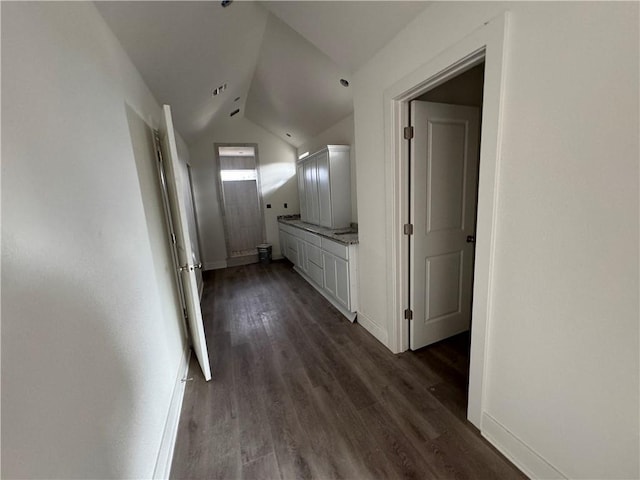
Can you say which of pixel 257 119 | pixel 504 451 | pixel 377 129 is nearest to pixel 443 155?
pixel 377 129

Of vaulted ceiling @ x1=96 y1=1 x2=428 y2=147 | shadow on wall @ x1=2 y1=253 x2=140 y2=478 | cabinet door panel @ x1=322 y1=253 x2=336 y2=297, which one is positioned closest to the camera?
shadow on wall @ x1=2 y1=253 x2=140 y2=478

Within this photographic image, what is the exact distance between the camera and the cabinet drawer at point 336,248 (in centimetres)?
262

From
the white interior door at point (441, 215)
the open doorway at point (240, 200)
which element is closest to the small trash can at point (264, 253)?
the open doorway at point (240, 200)

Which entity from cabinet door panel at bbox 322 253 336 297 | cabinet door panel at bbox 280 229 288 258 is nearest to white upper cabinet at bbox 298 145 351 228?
cabinet door panel at bbox 322 253 336 297

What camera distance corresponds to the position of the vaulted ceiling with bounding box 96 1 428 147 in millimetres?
1558

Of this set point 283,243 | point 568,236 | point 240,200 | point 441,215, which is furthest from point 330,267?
point 240,200

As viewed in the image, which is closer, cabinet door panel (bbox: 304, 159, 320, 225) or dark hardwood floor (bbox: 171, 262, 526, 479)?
dark hardwood floor (bbox: 171, 262, 526, 479)

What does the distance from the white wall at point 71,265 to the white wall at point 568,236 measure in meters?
1.65

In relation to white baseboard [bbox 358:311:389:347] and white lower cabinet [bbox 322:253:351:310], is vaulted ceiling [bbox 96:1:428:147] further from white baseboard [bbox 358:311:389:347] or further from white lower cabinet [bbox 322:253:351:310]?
white baseboard [bbox 358:311:389:347]

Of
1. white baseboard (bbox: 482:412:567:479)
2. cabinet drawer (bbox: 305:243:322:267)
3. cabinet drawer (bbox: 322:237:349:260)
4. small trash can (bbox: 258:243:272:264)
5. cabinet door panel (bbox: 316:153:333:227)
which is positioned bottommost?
white baseboard (bbox: 482:412:567:479)

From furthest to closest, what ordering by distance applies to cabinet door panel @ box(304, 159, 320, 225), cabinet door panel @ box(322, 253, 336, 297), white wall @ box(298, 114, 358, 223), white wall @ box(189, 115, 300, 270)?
white wall @ box(189, 115, 300, 270), cabinet door panel @ box(304, 159, 320, 225), white wall @ box(298, 114, 358, 223), cabinet door panel @ box(322, 253, 336, 297)

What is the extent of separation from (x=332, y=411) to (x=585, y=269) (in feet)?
4.91

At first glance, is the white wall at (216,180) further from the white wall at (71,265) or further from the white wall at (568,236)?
the white wall at (568,236)

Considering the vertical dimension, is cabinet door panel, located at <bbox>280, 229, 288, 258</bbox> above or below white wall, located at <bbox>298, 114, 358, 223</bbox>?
below
